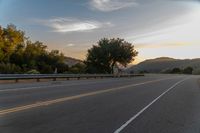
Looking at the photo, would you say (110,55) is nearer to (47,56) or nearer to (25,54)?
(47,56)

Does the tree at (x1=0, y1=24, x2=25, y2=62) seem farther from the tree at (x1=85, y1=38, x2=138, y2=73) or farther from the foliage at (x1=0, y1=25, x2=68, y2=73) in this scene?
the tree at (x1=85, y1=38, x2=138, y2=73)

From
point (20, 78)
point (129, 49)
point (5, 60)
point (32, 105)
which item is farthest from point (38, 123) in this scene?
point (129, 49)

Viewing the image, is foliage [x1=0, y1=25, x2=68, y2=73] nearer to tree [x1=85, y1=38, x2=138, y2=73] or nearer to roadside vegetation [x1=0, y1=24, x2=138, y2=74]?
roadside vegetation [x1=0, y1=24, x2=138, y2=74]

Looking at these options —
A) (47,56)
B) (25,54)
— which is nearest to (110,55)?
(47,56)

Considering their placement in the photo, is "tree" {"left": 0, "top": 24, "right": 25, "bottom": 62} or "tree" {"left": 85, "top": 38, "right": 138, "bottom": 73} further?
"tree" {"left": 85, "top": 38, "right": 138, "bottom": 73}

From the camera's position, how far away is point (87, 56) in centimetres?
10738

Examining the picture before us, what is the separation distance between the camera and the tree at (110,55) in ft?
338

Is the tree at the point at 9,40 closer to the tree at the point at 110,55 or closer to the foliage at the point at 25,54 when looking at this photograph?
the foliage at the point at 25,54

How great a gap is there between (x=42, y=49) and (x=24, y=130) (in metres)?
84.5

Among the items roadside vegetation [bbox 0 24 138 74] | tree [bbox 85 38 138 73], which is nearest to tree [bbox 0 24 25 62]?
roadside vegetation [bbox 0 24 138 74]

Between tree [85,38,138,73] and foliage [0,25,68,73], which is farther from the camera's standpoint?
tree [85,38,138,73]

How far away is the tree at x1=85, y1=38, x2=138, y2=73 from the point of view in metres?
103

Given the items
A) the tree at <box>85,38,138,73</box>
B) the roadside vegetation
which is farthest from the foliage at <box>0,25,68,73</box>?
the tree at <box>85,38,138,73</box>

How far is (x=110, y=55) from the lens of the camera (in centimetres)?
10444
